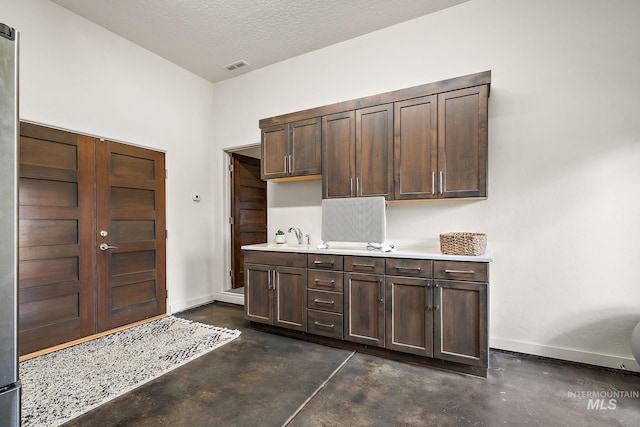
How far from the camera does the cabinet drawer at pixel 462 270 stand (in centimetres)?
221

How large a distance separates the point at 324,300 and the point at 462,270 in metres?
1.26

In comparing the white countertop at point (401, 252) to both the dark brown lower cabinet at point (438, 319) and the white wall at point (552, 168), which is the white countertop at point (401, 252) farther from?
the white wall at point (552, 168)

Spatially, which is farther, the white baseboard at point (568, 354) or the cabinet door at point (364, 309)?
the cabinet door at point (364, 309)

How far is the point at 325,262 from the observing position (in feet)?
9.32

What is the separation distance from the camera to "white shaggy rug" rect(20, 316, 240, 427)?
1.92m

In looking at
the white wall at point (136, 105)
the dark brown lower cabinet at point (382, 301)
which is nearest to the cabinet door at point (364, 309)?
the dark brown lower cabinet at point (382, 301)

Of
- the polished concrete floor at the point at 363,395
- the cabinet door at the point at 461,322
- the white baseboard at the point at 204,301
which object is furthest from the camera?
the white baseboard at the point at 204,301

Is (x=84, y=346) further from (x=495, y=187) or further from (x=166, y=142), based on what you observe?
(x=495, y=187)

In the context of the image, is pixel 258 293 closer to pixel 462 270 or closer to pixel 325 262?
pixel 325 262

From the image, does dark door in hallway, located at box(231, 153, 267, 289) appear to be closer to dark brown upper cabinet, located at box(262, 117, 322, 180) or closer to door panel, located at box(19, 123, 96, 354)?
dark brown upper cabinet, located at box(262, 117, 322, 180)

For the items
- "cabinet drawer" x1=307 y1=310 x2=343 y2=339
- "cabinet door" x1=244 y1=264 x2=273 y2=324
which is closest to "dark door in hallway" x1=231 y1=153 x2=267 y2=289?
"cabinet door" x1=244 y1=264 x2=273 y2=324

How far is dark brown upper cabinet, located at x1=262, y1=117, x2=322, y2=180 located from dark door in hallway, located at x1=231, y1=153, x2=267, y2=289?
1.29m

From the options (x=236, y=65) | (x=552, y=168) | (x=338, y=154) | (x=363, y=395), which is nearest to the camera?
(x=363, y=395)

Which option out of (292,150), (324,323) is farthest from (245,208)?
(324,323)
